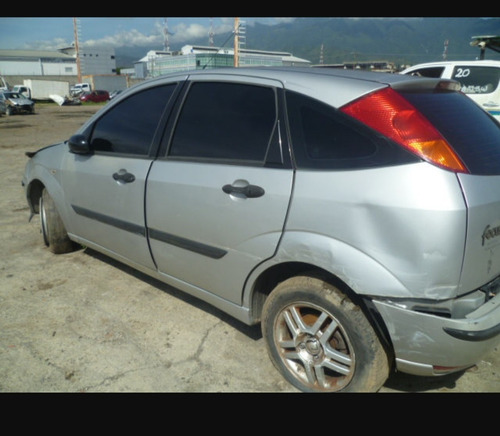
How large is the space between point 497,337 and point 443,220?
2.28 ft

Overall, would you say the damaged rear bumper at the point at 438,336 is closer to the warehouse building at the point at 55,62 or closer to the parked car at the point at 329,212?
the parked car at the point at 329,212

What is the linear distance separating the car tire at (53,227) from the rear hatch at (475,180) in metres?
3.38

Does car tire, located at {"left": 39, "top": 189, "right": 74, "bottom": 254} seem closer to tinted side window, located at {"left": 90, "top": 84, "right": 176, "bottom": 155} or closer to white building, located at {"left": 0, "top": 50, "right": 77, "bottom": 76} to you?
tinted side window, located at {"left": 90, "top": 84, "right": 176, "bottom": 155}

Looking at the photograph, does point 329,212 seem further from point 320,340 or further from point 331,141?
point 320,340

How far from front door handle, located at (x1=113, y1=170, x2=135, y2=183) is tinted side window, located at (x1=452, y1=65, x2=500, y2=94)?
7590 millimetres

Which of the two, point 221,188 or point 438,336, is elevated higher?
point 221,188

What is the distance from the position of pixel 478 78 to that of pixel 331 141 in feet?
25.2

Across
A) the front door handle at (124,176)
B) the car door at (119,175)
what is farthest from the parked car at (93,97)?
the front door handle at (124,176)

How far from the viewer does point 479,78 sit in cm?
805

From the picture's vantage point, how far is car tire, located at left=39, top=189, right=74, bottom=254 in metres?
3.97

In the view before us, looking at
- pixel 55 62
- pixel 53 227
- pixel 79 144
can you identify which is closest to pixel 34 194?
pixel 53 227

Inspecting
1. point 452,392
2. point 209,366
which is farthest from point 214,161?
point 452,392

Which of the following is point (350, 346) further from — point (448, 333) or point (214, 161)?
point (214, 161)

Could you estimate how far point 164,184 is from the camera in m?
2.66
